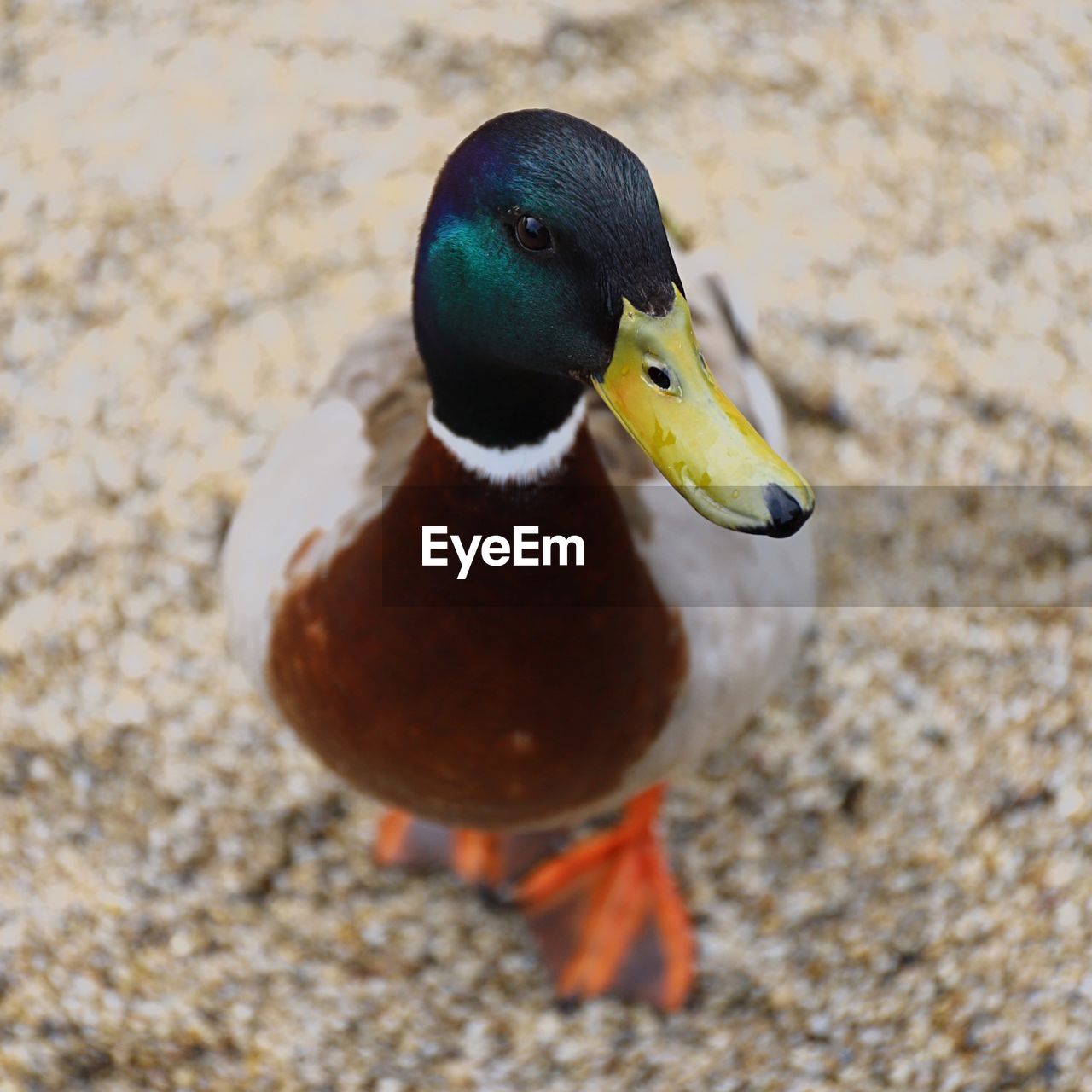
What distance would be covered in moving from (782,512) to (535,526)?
0.50 m

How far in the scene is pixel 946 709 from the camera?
9.83 feet

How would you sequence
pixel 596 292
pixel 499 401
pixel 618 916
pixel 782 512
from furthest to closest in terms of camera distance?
pixel 618 916, pixel 499 401, pixel 596 292, pixel 782 512

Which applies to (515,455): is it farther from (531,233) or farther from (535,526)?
(531,233)

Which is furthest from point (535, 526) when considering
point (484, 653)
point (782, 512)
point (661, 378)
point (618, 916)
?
point (618, 916)

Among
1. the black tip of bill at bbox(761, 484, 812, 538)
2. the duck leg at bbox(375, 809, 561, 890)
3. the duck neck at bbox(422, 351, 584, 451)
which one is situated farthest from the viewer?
the duck leg at bbox(375, 809, 561, 890)

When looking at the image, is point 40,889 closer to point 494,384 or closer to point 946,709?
point 494,384

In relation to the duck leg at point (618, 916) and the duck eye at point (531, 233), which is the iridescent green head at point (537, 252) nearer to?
the duck eye at point (531, 233)

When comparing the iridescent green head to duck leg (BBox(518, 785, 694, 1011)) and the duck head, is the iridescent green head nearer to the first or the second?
the duck head

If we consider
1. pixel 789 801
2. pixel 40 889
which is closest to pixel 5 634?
pixel 40 889

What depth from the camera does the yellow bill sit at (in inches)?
58.1

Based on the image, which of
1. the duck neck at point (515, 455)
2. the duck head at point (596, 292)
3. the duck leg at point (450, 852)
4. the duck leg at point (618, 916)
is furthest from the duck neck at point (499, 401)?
the duck leg at point (450, 852)

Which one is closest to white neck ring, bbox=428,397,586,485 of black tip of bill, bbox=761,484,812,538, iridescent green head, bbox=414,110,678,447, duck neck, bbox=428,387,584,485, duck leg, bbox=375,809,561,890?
duck neck, bbox=428,387,584,485

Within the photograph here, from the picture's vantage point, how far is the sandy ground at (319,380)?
262cm

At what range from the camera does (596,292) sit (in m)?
1.56
